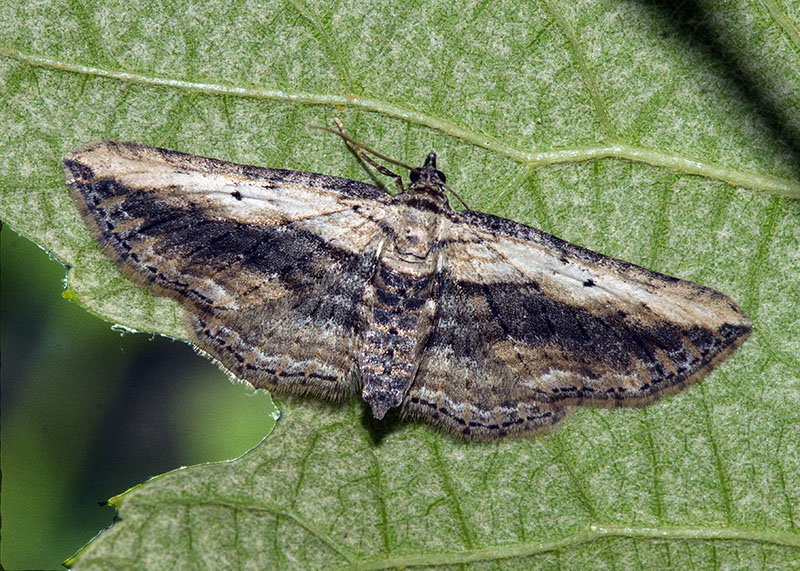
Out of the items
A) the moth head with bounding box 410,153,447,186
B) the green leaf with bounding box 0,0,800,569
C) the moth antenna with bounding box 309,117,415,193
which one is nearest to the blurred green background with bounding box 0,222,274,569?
the green leaf with bounding box 0,0,800,569

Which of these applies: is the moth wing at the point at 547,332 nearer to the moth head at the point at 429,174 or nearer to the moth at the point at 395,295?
the moth at the point at 395,295

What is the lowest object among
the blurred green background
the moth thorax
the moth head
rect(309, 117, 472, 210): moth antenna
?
the blurred green background

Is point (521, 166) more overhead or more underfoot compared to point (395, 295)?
more overhead

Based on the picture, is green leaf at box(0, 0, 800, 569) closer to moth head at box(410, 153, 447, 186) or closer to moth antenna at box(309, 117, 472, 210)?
moth antenna at box(309, 117, 472, 210)

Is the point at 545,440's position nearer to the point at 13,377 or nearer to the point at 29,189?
the point at 29,189

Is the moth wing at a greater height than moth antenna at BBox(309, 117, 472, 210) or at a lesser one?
lesser

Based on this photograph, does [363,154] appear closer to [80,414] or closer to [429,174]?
[429,174]

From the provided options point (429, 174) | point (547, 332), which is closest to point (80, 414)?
point (429, 174)
